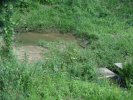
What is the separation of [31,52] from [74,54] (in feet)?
3.27

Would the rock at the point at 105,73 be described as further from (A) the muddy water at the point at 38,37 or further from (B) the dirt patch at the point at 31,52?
(A) the muddy water at the point at 38,37

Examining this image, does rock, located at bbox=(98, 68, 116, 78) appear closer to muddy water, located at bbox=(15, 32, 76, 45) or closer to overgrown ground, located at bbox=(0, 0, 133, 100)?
overgrown ground, located at bbox=(0, 0, 133, 100)

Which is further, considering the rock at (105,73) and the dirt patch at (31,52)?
the dirt patch at (31,52)

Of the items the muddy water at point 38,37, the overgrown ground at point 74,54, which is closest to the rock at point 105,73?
the overgrown ground at point 74,54

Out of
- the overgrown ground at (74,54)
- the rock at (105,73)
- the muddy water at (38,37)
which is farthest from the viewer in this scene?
the muddy water at (38,37)

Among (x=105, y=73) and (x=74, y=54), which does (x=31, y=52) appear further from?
(x=105, y=73)

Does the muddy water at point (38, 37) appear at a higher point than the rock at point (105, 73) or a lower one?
lower

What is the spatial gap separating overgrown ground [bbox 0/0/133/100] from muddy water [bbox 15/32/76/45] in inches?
9.0

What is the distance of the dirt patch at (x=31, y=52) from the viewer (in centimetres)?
840

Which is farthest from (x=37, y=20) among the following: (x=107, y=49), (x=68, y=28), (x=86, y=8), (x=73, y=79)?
(x=73, y=79)

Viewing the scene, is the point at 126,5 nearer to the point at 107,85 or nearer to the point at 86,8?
the point at 86,8

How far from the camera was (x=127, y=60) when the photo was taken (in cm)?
837

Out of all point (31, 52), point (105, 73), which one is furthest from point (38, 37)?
point (105, 73)

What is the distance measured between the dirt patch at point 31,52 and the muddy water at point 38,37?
42cm
